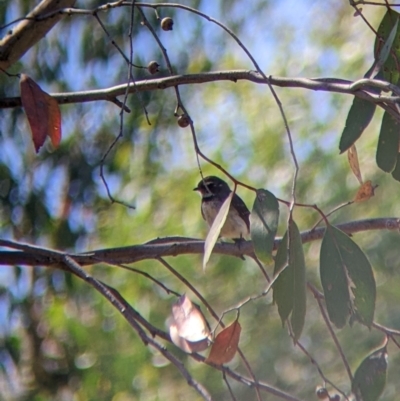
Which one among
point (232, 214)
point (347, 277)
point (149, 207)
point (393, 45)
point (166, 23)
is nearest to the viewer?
point (347, 277)

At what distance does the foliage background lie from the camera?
511cm

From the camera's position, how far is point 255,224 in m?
1.93

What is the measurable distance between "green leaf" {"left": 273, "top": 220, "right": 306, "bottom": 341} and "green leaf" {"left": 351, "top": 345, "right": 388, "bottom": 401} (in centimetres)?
38

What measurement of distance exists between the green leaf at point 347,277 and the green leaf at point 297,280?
0.11 meters

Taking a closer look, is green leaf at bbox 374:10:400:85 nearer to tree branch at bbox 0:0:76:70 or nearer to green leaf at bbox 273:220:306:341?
green leaf at bbox 273:220:306:341

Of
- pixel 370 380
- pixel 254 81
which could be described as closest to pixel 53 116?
pixel 254 81

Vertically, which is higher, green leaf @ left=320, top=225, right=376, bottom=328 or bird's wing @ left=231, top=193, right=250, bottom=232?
bird's wing @ left=231, top=193, right=250, bottom=232

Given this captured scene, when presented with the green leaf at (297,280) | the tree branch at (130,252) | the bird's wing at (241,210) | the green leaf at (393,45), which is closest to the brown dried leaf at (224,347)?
the green leaf at (297,280)

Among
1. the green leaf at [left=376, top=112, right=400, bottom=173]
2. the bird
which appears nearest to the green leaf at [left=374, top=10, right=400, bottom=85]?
the green leaf at [left=376, top=112, right=400, bottom=173]

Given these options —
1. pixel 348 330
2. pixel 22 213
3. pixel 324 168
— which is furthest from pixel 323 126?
pixel 22 213

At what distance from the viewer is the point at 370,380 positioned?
2217 millimetres

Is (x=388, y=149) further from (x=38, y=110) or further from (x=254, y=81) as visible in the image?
(x=38, y=110)

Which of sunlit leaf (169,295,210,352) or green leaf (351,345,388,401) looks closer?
sunlit leaf (169,295,210,352)

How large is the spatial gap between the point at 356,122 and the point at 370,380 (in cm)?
67
